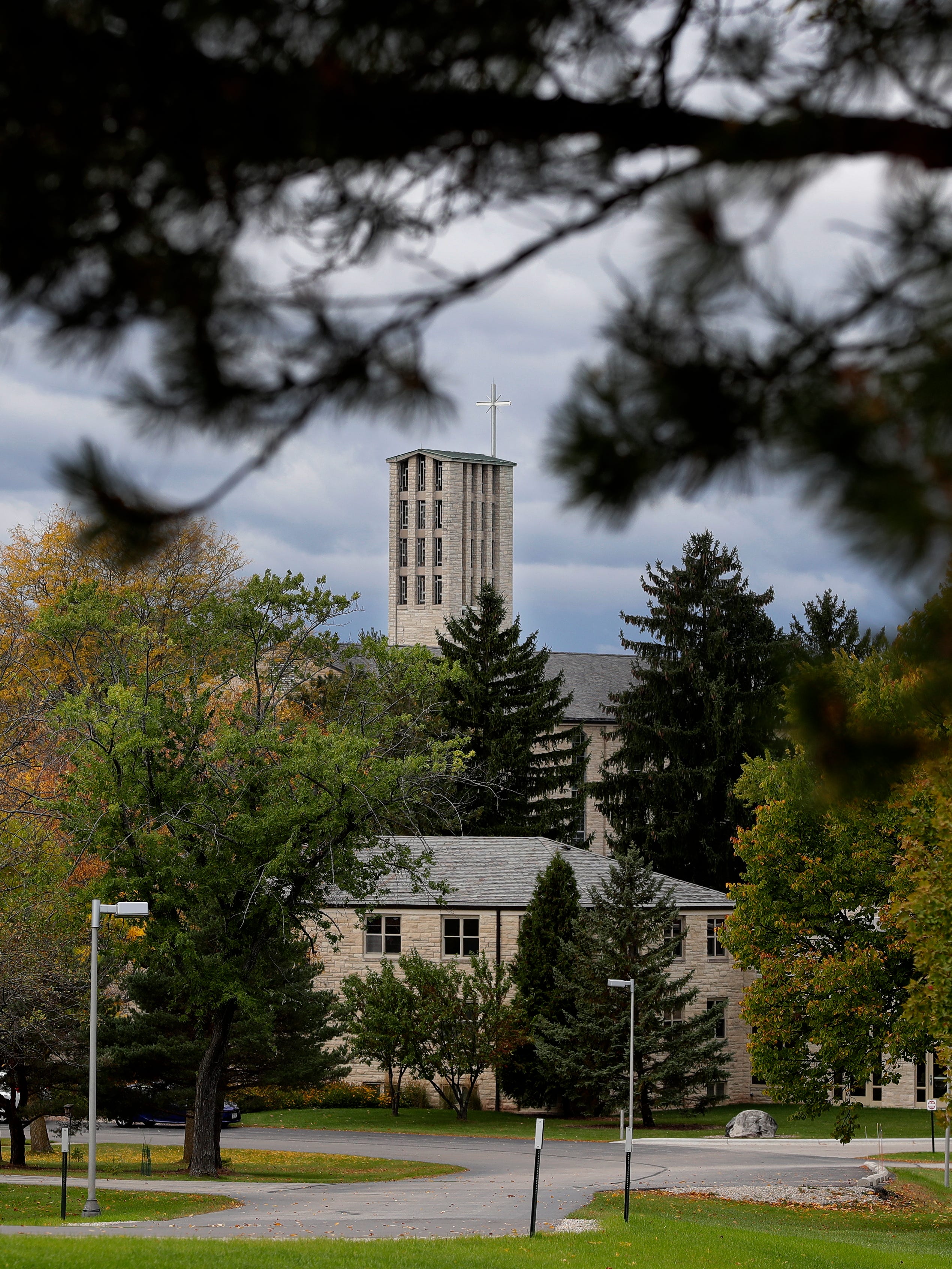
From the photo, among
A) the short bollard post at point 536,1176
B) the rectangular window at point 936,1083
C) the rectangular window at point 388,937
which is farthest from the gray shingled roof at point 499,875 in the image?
the short bollard post at point 536,1176

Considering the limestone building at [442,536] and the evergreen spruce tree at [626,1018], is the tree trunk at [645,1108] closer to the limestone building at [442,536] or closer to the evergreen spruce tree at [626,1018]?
the evergreen spruce tree at [626,1018]

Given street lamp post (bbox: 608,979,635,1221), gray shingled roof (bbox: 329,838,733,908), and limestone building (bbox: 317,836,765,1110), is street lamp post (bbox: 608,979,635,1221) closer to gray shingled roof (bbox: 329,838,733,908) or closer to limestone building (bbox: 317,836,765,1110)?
limestone building (bbox: 317,836,765,1110)

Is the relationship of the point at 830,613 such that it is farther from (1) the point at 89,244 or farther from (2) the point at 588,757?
(1) the point at 89,244

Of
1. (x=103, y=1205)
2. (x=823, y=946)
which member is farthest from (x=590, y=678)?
(x=103, y=1205)

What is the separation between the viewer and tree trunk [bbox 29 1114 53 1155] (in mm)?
32969

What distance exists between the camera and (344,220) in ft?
13.6

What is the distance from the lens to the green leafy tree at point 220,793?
24406 mm

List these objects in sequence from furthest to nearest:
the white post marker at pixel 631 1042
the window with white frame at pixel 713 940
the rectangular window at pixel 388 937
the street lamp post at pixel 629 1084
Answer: the window with white frame at pixel 713 940, the rectangular window at pixel 388 937, the white post marker at pixel 631 1042, the street lamp post at pixel 629 1084

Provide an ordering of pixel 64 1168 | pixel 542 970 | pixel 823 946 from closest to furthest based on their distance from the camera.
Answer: pixel 64 1168 < pixel 823 946 < pixel 542 970

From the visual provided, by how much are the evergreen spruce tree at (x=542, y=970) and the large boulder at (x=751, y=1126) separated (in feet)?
16.2

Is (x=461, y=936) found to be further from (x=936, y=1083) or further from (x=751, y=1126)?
(x=936, y=1083)

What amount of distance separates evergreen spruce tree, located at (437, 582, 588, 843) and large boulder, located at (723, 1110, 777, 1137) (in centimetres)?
1856

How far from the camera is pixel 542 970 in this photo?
142 feet

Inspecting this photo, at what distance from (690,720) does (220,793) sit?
3588 centimetres
